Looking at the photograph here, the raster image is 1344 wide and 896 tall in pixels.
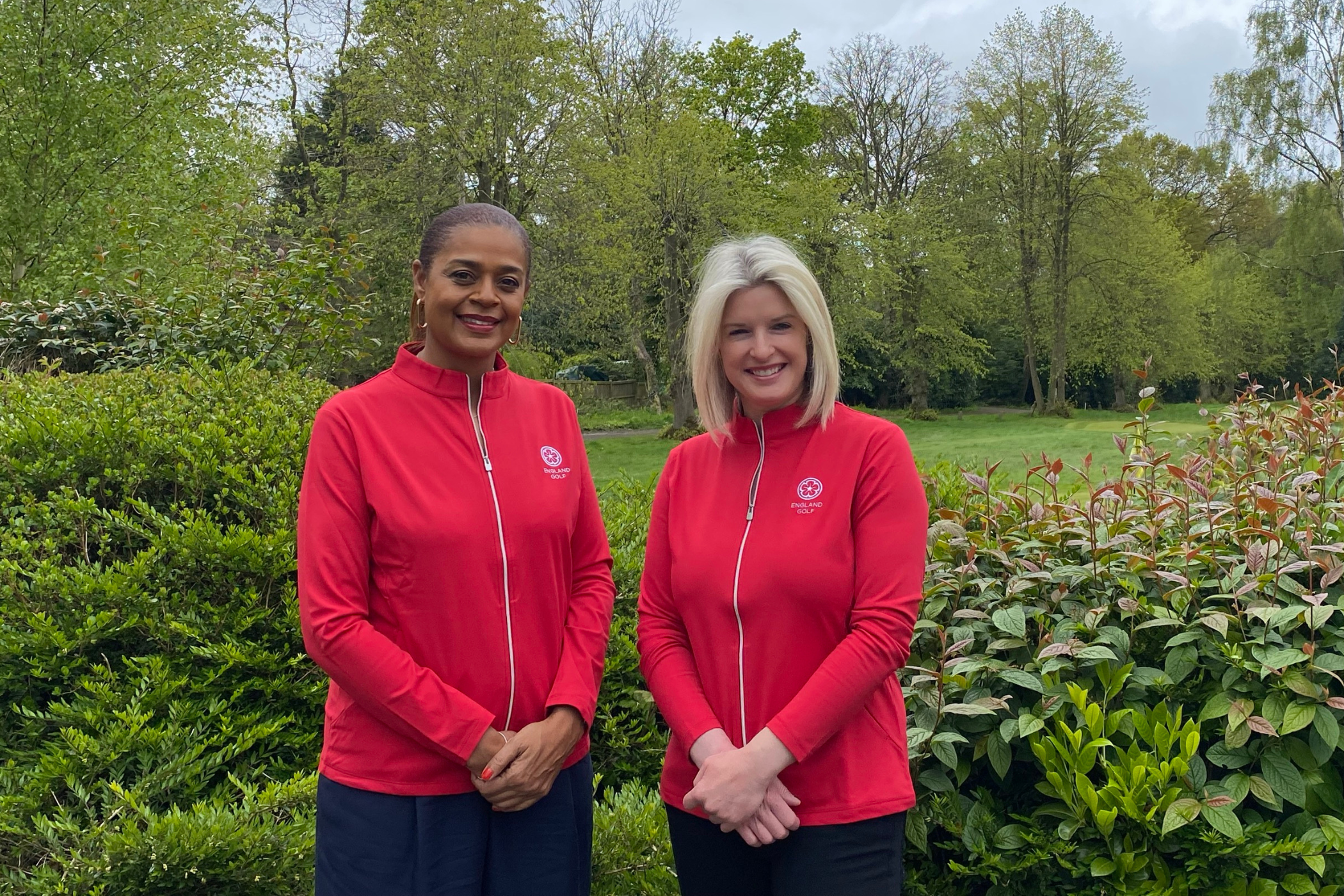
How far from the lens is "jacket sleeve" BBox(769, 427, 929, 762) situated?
183cm

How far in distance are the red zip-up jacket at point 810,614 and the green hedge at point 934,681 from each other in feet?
2.64

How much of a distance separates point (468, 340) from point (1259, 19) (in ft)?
133

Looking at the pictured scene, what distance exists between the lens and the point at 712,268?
2178 millimetres

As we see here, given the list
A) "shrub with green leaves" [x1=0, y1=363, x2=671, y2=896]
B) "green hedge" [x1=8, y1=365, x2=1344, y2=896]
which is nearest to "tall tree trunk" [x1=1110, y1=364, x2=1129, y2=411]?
"green hedge" [x1=8, y1=365, x2=1344, y2=896]

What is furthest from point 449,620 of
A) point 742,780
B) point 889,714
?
point 889,714

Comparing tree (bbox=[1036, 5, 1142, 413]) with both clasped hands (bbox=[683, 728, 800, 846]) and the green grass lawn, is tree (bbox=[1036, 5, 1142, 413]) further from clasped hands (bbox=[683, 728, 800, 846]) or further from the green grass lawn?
clasped hands (bbox=[683, 728, 800, 846])

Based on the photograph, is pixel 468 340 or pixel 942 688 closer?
pixel 468 340

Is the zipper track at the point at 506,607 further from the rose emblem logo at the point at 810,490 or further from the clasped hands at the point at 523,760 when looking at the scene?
the rose emblem logo at the point at 810,490

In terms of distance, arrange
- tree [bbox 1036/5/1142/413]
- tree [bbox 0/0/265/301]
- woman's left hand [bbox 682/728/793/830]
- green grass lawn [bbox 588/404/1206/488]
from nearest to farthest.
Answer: woman's left hand [bbox 682/728/793/830]
tree [bbox 0/0/265/301]
green grass lawn [bbox 588/404/1206/488]
tree [bbox 1036/5/1142/413]

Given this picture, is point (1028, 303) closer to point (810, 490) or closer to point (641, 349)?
point (641, 349)

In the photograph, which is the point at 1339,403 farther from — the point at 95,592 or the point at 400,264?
the point at 400,264

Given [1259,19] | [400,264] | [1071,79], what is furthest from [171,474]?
[1259,19]

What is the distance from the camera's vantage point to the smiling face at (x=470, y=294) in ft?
6.78

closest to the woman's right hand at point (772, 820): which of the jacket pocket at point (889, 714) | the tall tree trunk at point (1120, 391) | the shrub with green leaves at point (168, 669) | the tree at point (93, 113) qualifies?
the jacket pocket at point (889, 714)
